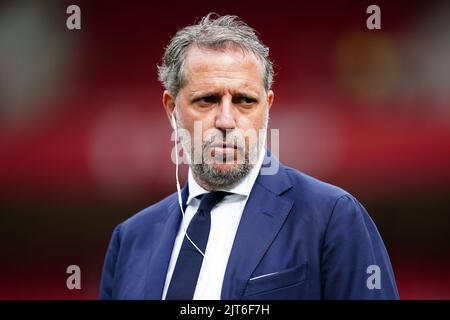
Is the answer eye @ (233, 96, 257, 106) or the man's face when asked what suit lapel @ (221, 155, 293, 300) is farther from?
eye @ (233, 96, 257, 106)

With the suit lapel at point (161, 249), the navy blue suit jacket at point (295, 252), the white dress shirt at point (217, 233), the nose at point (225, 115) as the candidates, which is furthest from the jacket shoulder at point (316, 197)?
the suit lapel at point (161, 249)

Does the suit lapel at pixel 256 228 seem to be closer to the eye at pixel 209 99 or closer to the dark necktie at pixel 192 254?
the dark necktie at pixel 192 254

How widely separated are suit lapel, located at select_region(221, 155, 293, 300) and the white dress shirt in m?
0.04

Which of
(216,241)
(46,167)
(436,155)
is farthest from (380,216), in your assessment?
(46,167)

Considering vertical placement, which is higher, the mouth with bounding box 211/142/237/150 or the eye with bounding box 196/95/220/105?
the eye with bounding box 196/95/220/105

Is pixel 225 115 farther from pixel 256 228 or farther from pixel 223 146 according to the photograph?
pixel 256 228

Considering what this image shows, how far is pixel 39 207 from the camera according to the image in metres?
2.93

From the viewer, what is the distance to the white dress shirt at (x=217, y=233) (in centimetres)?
152

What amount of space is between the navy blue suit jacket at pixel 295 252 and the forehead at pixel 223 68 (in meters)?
0.27

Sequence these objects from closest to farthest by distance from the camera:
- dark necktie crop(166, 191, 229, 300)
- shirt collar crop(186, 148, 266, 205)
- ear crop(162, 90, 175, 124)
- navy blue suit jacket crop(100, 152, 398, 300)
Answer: navy blue suit jacket crop(100, 152, 398, 300)
dark necktie crop(166, 191, 229, 300)
shirt collar crop(186, 148, 266, 205)
ear crop(162, 90, 175, 124)

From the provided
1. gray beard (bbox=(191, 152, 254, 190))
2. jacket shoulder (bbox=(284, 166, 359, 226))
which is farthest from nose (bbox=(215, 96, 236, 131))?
jacket shoulder (bbox=(284, 166, 359, 226))

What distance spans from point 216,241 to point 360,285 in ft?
1.31

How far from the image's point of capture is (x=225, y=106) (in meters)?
1.58

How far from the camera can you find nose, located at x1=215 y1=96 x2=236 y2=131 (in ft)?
5.13
